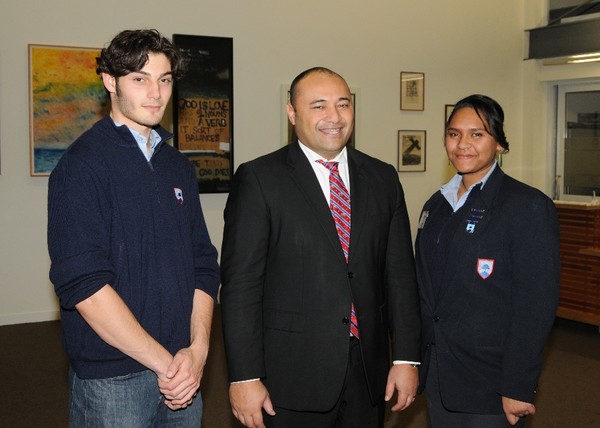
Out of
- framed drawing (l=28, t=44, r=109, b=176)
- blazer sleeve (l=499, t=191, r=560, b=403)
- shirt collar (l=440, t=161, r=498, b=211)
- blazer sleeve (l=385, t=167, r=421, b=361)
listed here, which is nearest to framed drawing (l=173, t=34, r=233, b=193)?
framed drawing (l=28, t=44, r=109, b=176)

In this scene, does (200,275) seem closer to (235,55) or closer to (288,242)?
(288,242)

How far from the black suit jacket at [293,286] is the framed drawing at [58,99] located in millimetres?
4418

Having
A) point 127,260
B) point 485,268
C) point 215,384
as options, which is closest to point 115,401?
point 127,260

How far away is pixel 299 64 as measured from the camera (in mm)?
7270

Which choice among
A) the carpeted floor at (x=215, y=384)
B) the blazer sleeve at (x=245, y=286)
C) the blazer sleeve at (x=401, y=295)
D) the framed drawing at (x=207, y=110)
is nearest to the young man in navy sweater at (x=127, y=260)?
the blazer sleeve at (x=245, y=286)

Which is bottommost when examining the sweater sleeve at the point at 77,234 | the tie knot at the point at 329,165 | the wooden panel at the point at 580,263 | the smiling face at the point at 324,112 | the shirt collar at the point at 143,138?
the wooden panel at the point at 580,263

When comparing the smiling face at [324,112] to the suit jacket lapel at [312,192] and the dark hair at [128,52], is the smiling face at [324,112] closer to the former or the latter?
the suit jacket lapel at [312,192]

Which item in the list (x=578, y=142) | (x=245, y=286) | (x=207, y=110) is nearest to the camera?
(x=245, y=286)

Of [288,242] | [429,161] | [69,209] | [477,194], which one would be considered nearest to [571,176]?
[429,161]

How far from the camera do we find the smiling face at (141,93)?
2021 mm

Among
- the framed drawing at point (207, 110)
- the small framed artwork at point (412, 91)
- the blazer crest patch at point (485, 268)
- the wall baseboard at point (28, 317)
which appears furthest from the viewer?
the small framed artwork at point (412, 91)

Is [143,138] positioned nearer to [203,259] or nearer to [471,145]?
[203,259]

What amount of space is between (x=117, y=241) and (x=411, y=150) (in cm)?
641

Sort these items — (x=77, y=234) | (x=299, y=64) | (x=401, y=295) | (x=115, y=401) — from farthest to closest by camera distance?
1. (x=299, y=64)
2. (x=401, y=295)
3. (x=115, y=401)
4. (x=77, y=234)
